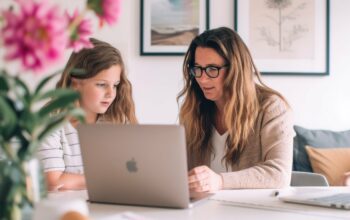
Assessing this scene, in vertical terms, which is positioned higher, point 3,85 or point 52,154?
point 3,85

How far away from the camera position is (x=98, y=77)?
7.30ft

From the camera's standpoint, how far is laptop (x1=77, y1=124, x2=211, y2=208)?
1.43 meters

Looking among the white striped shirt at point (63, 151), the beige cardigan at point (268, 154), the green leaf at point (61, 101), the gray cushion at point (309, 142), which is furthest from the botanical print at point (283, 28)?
the green leaf at point (61, 101)

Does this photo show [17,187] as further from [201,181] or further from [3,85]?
[201,181]

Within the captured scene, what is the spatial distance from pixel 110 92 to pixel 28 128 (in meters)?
1.27

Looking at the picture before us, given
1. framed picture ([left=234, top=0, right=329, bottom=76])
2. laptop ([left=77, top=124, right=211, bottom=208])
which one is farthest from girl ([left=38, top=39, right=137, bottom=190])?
framed picture ([left=234, top=0, right=329, bottom=76])

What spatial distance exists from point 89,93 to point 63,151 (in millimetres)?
252

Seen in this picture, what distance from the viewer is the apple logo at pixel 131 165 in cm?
148

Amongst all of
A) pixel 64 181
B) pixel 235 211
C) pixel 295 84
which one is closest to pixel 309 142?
pixel 295 84

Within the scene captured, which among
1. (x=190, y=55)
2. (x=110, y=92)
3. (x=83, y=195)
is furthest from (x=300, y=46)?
(x=83, y=195)

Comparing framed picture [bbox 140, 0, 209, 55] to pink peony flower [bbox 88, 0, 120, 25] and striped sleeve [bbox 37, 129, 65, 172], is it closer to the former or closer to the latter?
striped sleeve [bbox 37, 129, 65, 172]

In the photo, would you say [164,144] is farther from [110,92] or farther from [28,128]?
[110,92]

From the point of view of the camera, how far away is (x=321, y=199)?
158 cm

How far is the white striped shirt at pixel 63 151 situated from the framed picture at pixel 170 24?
51.3 inches
